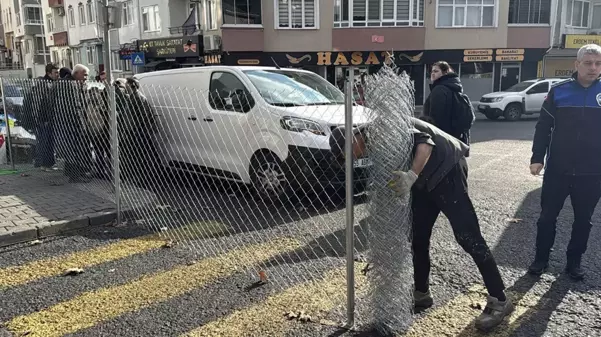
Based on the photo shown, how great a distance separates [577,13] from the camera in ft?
100

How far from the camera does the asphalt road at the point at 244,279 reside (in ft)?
11.4

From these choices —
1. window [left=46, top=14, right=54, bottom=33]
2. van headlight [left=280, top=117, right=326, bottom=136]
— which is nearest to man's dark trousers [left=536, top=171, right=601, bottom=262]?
van headlight [left=280, top=117, right=326, bottom=136]

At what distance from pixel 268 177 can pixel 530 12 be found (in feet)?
87.8

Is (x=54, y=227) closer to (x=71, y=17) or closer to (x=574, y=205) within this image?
(x=574, y=205)

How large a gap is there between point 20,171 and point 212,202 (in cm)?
427

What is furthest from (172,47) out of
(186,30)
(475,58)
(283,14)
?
(475,58)

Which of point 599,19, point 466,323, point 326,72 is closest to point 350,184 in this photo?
point 466,323

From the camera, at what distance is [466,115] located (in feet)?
18.7

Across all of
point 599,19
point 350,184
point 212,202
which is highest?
point 599,19

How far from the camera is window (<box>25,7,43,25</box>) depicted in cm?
5450

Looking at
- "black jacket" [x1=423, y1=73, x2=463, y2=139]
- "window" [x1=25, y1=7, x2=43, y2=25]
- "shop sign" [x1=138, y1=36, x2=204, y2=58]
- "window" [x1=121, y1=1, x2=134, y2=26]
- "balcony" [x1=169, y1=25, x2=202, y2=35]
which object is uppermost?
"window" [x1=25, y1=7, x2=43, y2=25]

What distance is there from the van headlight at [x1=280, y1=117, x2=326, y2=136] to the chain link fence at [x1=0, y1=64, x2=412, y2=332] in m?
0.01

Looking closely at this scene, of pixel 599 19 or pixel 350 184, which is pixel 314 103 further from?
pixel 599 19

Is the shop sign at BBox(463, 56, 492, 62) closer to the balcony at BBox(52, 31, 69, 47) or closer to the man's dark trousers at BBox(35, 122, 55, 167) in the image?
the man's dark trousers at BBox(35, 122, 55, 167)
